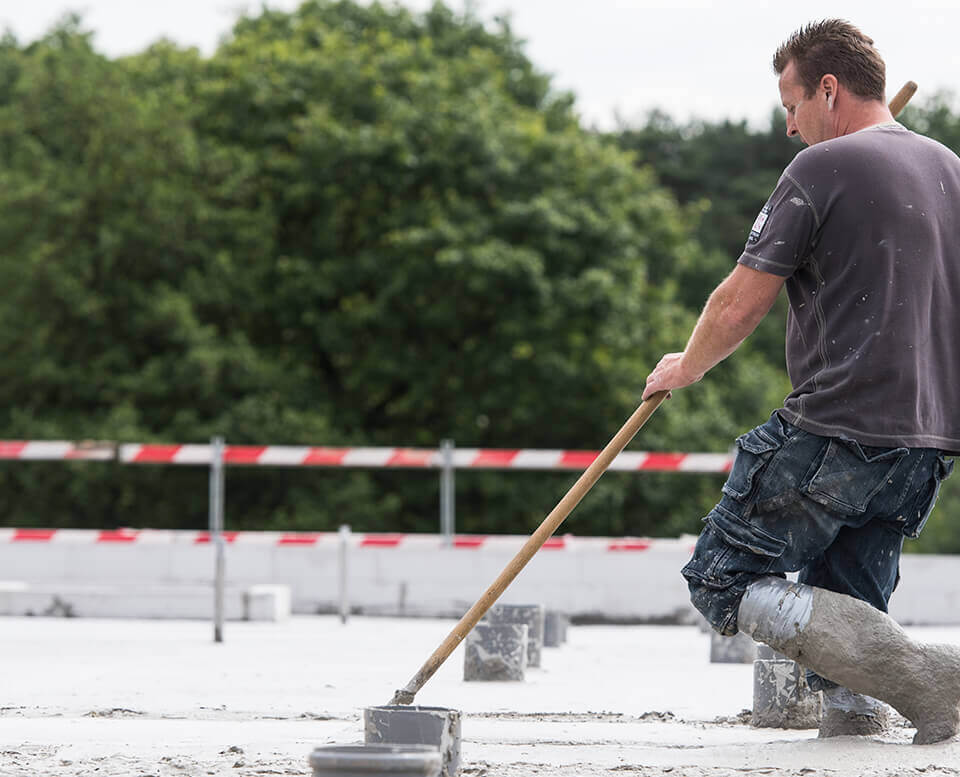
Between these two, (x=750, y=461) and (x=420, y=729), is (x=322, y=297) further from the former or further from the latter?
(x=420, y=729)

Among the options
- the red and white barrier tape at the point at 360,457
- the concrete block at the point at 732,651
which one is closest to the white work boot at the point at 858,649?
the concrete block at the point at 732,651

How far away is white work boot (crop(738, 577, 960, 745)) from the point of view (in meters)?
4.41

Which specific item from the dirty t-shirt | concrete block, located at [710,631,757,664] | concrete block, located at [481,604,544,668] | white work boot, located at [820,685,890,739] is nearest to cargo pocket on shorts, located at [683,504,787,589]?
the dirty t-shirt

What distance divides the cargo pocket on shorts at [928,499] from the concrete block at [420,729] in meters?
1.44

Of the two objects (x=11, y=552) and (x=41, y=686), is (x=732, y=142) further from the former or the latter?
(x=41, y=686)

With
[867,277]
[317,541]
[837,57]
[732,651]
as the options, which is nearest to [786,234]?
[867,277]

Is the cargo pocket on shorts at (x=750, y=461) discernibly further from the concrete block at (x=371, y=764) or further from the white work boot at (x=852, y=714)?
the concrete block at (x=371, y=764)

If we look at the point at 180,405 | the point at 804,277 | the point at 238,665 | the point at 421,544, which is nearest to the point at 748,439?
the point at 804,277

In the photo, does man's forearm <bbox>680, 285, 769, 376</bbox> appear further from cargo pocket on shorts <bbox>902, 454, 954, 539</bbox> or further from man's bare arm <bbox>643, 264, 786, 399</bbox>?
cargo pocket on shorts <bbox>902, 454, 954, 539</bbox>

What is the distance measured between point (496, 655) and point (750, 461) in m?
3.09

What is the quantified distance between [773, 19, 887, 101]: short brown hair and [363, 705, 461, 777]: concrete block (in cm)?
207

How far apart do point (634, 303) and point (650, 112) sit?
17432 millimetres

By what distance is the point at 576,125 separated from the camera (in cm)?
3002

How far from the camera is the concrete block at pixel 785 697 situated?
5.47m
